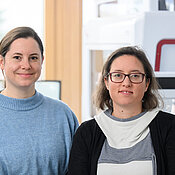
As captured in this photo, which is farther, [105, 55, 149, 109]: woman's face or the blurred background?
the blurred background

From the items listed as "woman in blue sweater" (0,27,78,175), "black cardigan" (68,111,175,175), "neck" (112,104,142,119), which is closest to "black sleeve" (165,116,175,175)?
"black cardigan" (68,111,175,175)

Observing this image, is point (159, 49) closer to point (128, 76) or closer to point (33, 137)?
point (128, 76)

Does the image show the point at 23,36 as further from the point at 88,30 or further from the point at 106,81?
the point at 88,30

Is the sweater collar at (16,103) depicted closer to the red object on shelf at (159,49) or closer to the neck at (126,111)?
the neck at (126,111)

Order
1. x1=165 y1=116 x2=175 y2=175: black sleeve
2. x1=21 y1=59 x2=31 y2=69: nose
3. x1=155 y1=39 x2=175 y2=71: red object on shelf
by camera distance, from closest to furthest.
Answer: x1=165 y1=116 x2=175 y2=175: black sleeve, x1=21 y1=59 x2=31 y2=69: nose, x1=155 y1=39 x2=175 y2=71: red object on shelf

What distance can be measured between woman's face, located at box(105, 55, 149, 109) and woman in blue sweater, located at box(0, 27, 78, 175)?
11.4 inches

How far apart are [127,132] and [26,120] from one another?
40cm

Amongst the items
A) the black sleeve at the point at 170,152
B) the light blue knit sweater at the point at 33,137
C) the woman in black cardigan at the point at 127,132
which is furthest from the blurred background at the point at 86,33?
the black sleeve at the point at 170,152

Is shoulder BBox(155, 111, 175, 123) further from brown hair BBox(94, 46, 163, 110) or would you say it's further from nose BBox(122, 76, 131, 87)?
nose BBox(122, 76, 131, 87)

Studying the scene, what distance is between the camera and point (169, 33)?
7.30ft

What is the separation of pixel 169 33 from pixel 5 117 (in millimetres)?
1134

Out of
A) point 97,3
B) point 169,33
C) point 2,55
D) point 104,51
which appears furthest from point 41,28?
point 2,55

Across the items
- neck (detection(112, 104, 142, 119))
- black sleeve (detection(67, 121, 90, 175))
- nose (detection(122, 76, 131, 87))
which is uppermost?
nose (detection(122, 76, 131, 87))

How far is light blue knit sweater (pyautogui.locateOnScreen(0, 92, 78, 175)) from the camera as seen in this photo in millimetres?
1508
